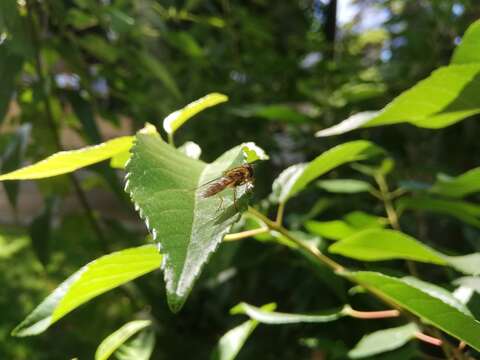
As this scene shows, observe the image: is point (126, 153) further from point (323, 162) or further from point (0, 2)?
point (0, 2)

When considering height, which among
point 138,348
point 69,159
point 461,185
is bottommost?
point 138,348

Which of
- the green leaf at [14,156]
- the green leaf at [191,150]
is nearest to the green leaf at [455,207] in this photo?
the green leaf at [191,150]

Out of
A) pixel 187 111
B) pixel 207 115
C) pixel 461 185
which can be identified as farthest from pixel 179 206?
pixel 207 115

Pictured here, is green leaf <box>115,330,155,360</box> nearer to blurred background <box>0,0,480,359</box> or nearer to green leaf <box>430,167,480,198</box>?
blurred background <box>0,0,480,359</box>

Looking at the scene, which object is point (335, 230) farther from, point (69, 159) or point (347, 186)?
point (69, 159)

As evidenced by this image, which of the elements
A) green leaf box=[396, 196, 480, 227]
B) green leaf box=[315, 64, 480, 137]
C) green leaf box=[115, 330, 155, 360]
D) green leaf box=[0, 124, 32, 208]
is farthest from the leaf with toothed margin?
green leaf box=[0, 124, 32, 208]
